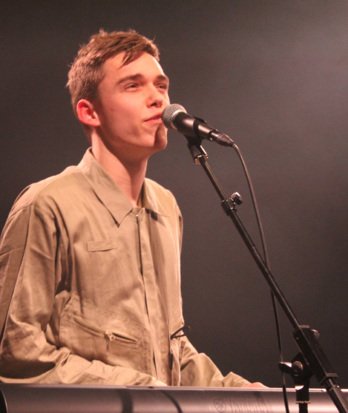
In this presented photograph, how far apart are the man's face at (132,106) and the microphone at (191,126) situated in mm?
268

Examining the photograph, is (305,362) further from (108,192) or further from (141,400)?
(108,192)

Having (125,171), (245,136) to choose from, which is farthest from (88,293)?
(245,136)

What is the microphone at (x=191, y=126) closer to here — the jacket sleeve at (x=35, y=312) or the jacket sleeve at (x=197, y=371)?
the jacket sleeve at (x=35, y=312)

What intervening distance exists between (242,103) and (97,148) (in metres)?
1.13

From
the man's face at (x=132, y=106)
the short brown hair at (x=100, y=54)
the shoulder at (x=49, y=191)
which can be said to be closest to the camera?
the shoulder at (x=49, y=191)

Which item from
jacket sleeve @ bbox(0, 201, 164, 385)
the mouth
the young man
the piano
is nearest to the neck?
the young man

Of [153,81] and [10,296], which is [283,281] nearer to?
[153,81]

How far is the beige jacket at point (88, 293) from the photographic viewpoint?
1.72 m

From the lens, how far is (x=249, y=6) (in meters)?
3.12

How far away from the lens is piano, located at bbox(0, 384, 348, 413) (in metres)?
1.31

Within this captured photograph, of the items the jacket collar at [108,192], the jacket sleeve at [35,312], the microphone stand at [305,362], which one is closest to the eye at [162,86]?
the jacket collar at [108,192]

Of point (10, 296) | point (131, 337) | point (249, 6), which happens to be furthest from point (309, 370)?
point (249, 6)

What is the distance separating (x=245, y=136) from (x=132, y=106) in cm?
115

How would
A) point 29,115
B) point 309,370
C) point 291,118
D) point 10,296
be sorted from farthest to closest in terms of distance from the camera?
1. point 291,118
2. point 29,115
3. point 10,296
4. point 309,370
